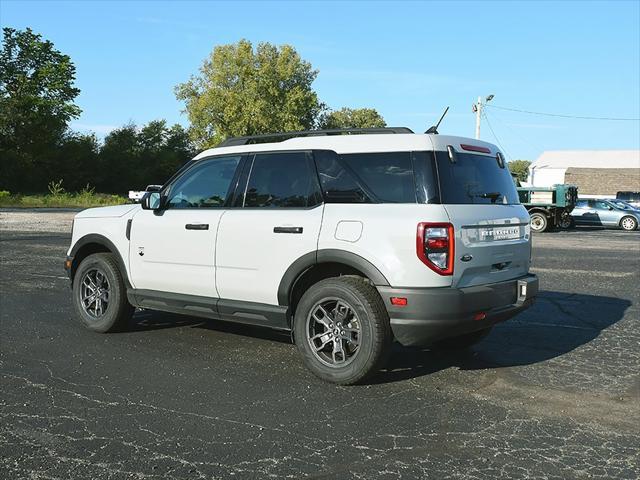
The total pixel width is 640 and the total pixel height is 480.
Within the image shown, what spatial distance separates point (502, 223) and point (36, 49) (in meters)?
65.5

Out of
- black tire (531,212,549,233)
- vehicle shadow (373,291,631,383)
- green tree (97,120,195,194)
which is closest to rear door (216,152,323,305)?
vehicle shadow (373,291,631,383)

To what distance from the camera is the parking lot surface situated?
3.58m

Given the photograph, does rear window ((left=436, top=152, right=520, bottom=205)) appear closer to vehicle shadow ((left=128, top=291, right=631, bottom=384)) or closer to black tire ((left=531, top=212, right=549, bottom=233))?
vehicle shadow ((left=128, top=291, right=631, bottom=384))

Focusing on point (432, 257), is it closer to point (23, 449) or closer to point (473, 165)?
point (473, 165)

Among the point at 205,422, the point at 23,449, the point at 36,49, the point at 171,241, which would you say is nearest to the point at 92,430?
the point at 23,449

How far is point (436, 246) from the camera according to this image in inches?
183

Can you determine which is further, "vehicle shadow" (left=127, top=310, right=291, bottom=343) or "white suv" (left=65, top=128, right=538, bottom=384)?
"vehicle shadow" (left=127, top=310, right=291, bottom=343)

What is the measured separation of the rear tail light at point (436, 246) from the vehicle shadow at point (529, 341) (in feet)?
3.63

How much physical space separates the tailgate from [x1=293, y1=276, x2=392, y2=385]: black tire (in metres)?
0.64

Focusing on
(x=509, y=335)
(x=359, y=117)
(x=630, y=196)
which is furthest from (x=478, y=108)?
(x=359, y=117)

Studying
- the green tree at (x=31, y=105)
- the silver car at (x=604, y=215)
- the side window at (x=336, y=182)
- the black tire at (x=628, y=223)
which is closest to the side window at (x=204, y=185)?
the side window at (x=336, y=182)

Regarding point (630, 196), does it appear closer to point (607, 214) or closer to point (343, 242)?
point (607, 214)

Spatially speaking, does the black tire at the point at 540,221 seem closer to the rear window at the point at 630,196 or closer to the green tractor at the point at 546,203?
the green tractor at the point at 546,203

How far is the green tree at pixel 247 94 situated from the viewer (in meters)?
62.7
